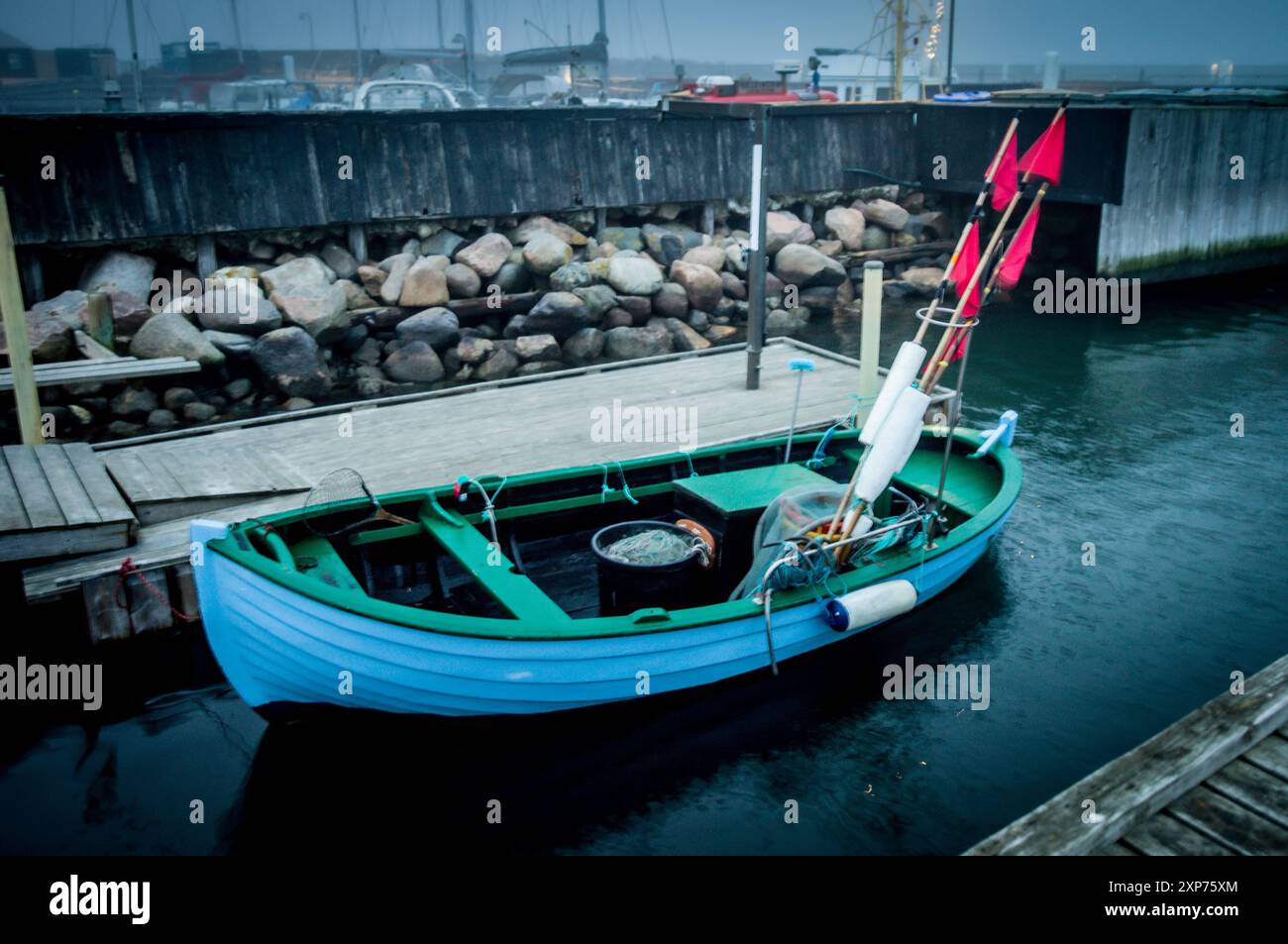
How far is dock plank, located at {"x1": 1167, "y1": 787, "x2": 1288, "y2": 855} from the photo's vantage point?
5277mm

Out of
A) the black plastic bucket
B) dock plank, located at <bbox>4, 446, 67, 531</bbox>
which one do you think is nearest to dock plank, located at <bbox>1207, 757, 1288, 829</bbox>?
the black plastic bucket

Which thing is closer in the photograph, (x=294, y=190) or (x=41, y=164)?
(x=41, y=164)

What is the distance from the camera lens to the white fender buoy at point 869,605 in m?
7.85

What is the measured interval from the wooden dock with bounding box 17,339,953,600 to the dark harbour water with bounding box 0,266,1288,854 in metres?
1.31

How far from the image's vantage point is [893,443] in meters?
7.81

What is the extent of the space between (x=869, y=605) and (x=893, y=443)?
1237 mm

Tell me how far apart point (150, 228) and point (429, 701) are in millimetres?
12982

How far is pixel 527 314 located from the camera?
18406mm

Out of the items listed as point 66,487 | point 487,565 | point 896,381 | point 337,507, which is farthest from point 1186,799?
point 66,487

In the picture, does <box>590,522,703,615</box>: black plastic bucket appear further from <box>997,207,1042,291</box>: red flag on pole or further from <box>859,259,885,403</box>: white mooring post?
<box>859,259,885,403</box>: white mooring post

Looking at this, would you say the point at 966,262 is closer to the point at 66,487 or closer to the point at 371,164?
the point at 66,487
